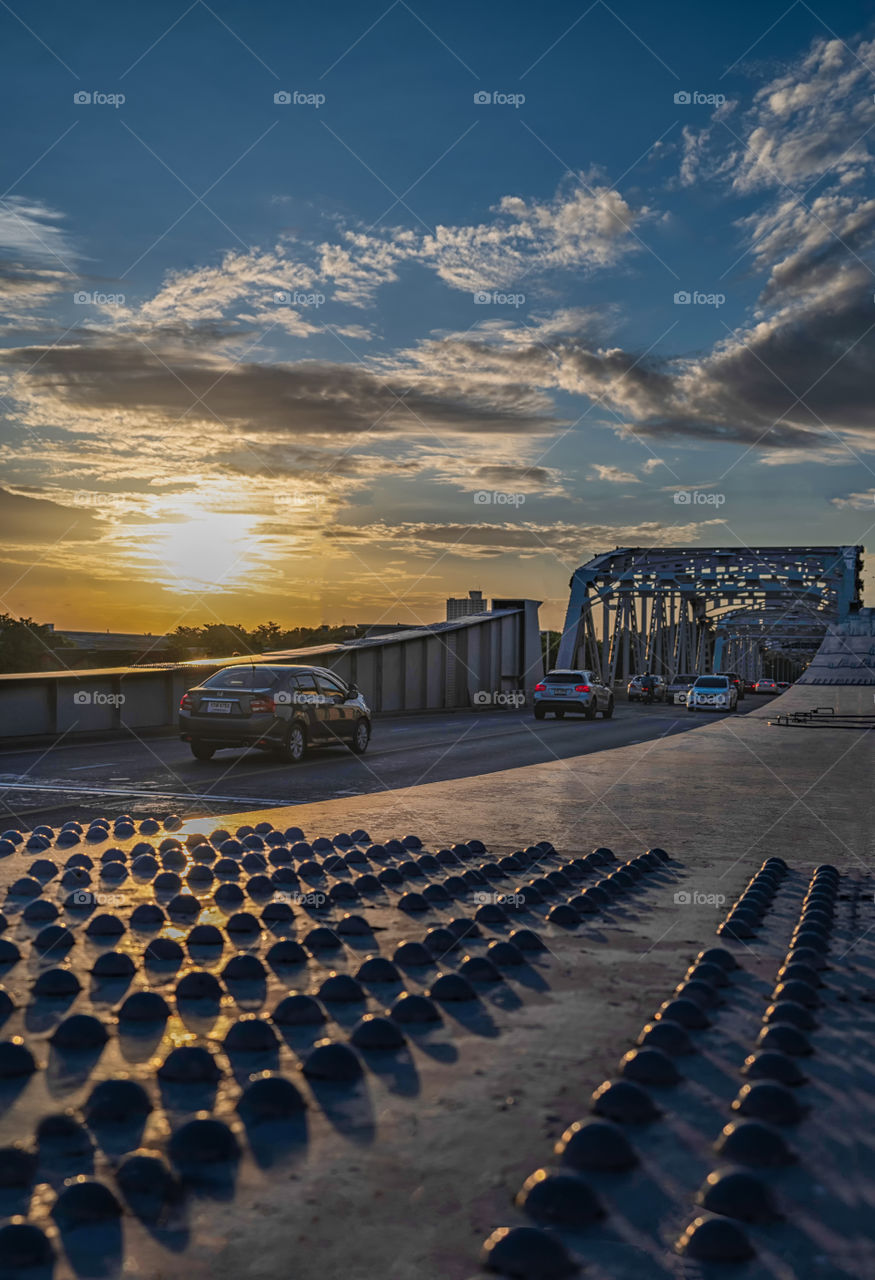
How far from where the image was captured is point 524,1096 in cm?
293

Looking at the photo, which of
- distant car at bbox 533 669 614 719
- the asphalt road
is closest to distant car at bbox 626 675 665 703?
distant car at bbox 533 669 614 719

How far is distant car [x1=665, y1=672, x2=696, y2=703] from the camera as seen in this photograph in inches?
2266

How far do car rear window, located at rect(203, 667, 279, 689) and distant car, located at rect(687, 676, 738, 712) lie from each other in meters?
27.5

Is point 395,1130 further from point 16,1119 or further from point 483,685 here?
point 483,685

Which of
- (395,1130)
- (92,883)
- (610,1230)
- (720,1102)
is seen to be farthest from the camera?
(92,883)

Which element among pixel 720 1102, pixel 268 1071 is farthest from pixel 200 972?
pixel 720 1102

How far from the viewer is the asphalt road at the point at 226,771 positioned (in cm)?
1083

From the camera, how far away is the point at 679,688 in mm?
58688

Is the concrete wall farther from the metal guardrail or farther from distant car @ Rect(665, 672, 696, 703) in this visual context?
distant car @ Rect(665, 672, 696, 703)

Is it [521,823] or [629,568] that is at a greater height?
[629,568]

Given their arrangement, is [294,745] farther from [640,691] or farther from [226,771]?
[640,691]

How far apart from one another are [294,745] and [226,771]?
1.87 meters

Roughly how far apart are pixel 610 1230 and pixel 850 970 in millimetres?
2396

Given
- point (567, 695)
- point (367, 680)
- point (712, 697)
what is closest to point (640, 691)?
point (712, 697)
